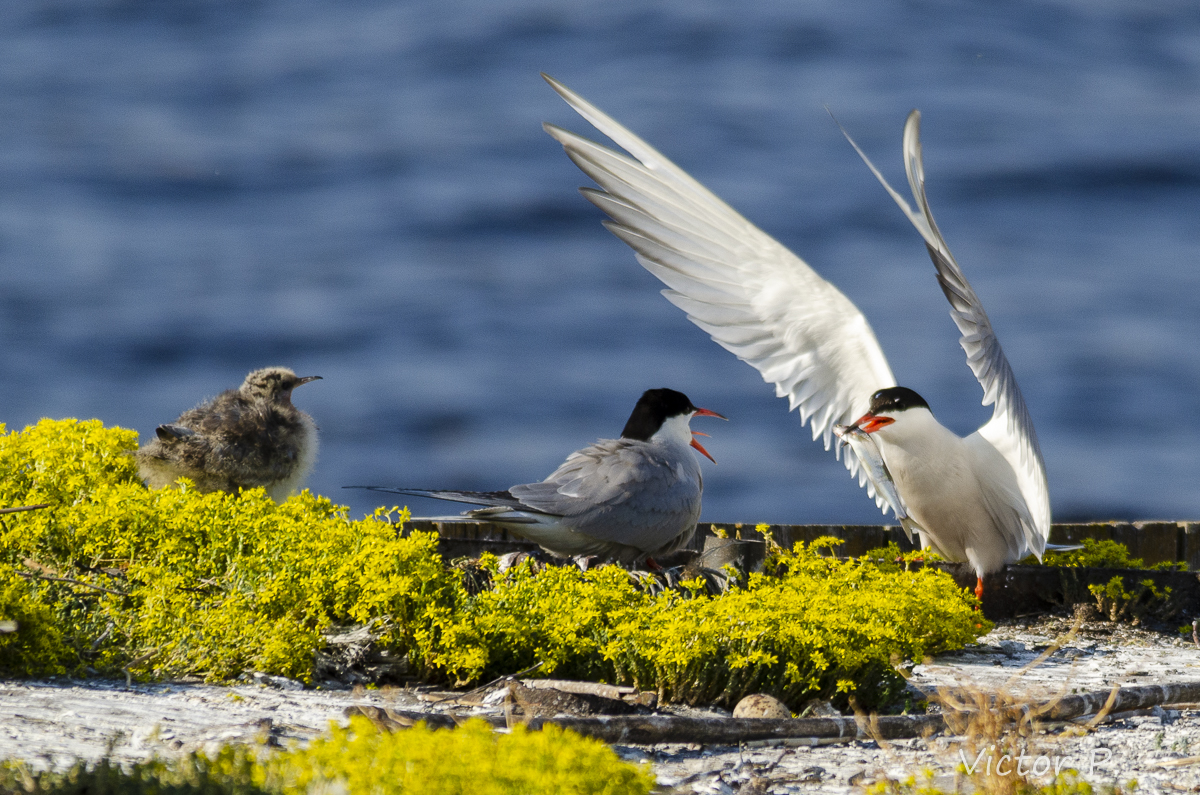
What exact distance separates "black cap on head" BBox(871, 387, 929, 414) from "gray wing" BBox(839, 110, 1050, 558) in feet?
1.11

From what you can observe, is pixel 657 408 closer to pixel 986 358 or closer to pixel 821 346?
pixel 821 346

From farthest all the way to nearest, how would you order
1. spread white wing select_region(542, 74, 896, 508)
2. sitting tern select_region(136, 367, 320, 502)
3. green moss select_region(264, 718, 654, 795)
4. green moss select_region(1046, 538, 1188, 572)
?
green moss select_region(1046, 538, 1188, 572), spread white wing select_region(542, 74, 896, 508), sitting tern select_region(136, 367, 320, 502), green moss select_region(264, 718, 654, 795)

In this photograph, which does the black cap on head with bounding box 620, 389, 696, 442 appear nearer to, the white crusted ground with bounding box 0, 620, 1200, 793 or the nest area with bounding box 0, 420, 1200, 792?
the nest area with bounding box 0, 420, 1200, 792

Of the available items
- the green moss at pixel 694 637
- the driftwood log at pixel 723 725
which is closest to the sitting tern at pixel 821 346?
the green moss at pixel 694 637

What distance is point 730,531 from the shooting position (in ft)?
19.4

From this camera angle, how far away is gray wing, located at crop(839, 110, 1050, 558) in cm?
452

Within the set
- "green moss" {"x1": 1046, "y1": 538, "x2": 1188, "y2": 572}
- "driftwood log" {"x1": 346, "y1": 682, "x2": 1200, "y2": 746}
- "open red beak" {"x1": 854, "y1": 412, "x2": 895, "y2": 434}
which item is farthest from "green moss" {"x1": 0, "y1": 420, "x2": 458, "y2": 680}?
"green moss" {"x1": 1046, "y1": 538, "x2": 1188, "y2": 572}

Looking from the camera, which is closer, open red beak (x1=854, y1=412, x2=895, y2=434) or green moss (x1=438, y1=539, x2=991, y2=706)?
green moss (x1=438, y1=539, x2=991, y2=706)

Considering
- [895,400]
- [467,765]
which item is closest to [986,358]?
[895,400]

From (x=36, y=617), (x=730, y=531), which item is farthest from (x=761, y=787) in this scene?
(x=730, y=531)

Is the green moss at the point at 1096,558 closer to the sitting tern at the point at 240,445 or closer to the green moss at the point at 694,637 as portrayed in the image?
the green moss at the point at 694,637

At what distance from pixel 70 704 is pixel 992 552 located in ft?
12.2

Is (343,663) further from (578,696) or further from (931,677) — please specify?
(931,677)

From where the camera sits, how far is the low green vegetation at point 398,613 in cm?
325
